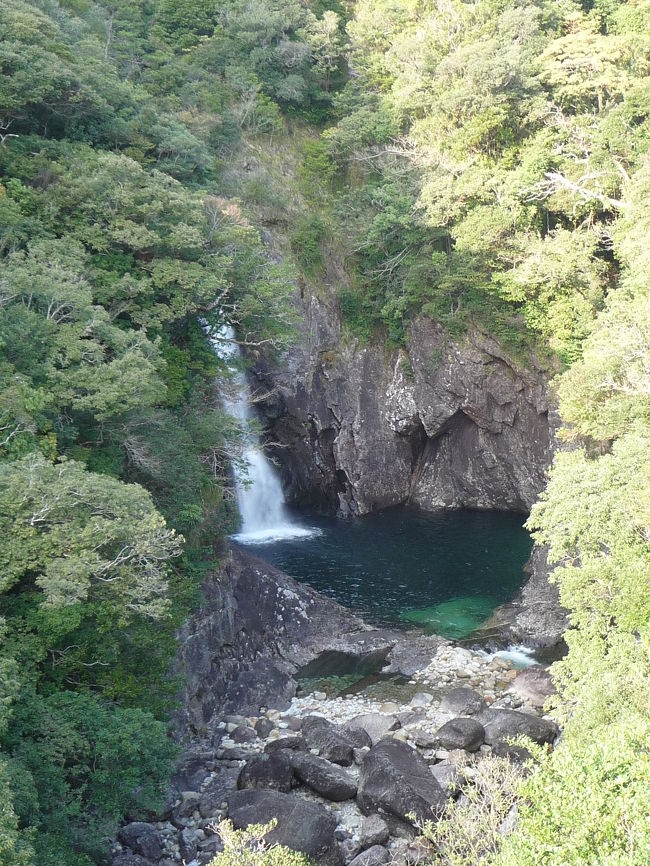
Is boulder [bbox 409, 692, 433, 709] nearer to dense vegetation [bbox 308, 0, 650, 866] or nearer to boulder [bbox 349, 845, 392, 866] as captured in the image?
dense vegetation [bbox 308, 0, 650, 866]

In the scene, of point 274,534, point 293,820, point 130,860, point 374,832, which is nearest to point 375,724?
point 374,832

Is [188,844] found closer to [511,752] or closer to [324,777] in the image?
[324,777]

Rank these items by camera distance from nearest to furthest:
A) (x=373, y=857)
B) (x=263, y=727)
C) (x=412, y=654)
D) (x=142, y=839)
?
(x=373, y=857), (x=142, y=839), (x=263, y=727), (x=412, y=654)

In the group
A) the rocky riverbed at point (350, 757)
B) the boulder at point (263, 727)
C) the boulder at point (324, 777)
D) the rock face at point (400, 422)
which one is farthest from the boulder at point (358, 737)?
the rock face at point (400, 422)

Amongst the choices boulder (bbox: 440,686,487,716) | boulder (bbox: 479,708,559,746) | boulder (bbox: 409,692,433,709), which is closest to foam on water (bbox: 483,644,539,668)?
boulder (bbox: 440,686,487,716)

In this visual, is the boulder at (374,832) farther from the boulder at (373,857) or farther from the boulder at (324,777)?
the boulder at (324,777)

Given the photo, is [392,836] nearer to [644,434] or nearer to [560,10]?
[644,434]

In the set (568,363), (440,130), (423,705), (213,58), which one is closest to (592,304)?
(568,363)
